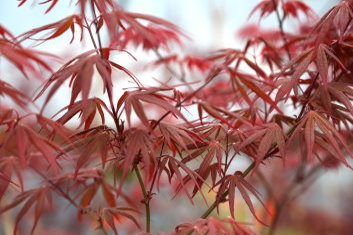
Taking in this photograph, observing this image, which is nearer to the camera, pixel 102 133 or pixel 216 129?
pixel 102 133

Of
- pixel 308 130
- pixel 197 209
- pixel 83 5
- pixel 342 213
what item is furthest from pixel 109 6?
pixel 342 213

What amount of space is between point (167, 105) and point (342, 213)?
536 centimetres

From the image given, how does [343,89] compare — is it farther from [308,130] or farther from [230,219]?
[230,219]

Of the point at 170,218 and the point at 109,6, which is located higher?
the point at 109,6

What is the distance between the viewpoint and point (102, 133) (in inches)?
34.0

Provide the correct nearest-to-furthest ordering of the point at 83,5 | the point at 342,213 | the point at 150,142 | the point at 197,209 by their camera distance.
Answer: the point at 83,5 < the point at 150,142 < the point at 197,209 < the point at 342,213

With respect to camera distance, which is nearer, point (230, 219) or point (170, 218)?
point (230, 219)

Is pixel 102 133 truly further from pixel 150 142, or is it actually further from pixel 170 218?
pixel 170 218

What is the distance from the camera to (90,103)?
35.0 inches

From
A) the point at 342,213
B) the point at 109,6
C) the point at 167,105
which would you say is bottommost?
the point at 342,213

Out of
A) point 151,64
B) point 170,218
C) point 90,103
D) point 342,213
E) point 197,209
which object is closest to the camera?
point 90,103

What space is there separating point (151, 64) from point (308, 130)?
98 cm

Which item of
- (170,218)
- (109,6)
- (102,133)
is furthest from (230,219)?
(170,218)

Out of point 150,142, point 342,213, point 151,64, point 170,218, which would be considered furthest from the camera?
point 342,213
